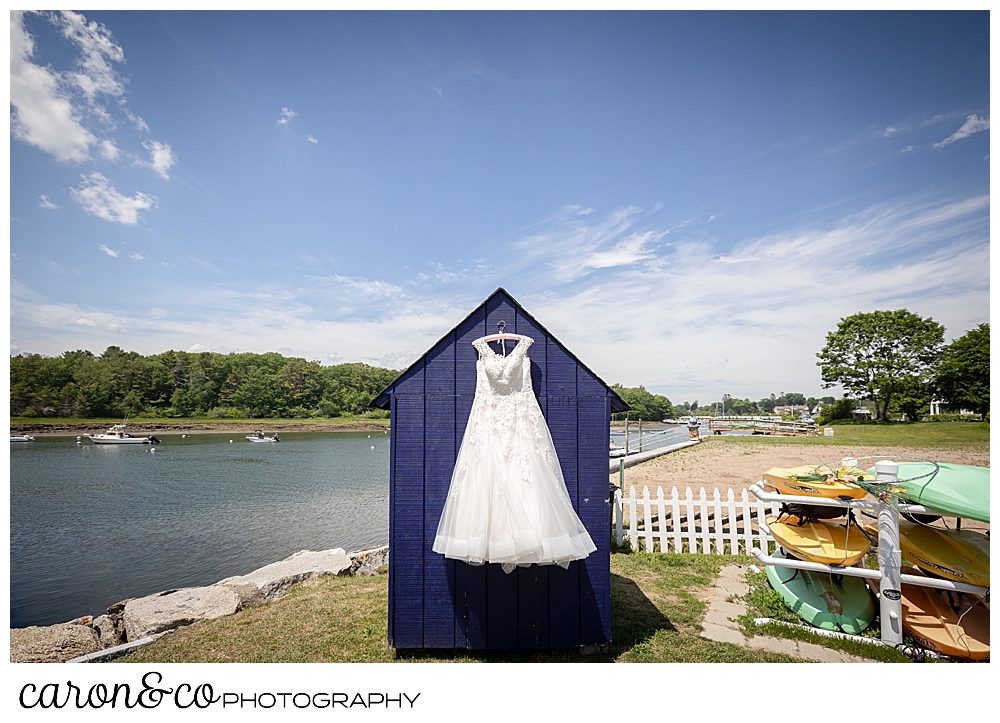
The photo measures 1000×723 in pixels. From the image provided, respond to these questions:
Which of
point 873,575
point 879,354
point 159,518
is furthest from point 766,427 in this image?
point 159,518

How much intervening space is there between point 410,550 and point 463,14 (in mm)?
4921

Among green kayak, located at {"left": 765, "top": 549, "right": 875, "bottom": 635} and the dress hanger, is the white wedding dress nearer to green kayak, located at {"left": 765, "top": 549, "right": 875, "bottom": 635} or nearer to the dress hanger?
the dress hanger

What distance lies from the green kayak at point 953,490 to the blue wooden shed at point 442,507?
192 centimetres

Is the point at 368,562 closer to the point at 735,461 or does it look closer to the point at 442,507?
the point at 442,507

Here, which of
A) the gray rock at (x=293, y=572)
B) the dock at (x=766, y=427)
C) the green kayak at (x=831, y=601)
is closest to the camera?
the green kayak at (x=831, y=601)

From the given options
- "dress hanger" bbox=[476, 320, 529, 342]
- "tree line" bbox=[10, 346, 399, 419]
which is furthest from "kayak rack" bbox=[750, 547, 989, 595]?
"tree line" bbox=[10, 346, 399, 419]

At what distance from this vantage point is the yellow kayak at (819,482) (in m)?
3.34

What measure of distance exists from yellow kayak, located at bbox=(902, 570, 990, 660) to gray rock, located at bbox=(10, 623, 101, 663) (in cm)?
550

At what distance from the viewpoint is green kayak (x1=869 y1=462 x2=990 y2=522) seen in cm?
280

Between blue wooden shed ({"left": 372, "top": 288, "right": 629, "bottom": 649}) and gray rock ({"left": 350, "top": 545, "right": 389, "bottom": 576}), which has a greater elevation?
blue wooden shed ({"left": 372, "top": 288, "right": 629, "bottom": 649})

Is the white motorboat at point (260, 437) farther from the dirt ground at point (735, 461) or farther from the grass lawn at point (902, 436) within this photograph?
the grass lawn at point (902, 436)

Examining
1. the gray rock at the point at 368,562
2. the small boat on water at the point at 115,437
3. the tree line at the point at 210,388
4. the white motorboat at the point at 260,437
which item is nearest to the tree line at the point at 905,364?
the gray rock at the point at 368,562

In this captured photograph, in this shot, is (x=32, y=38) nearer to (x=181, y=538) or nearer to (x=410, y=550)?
(x=410, y=550)

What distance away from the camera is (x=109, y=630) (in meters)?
3.69
